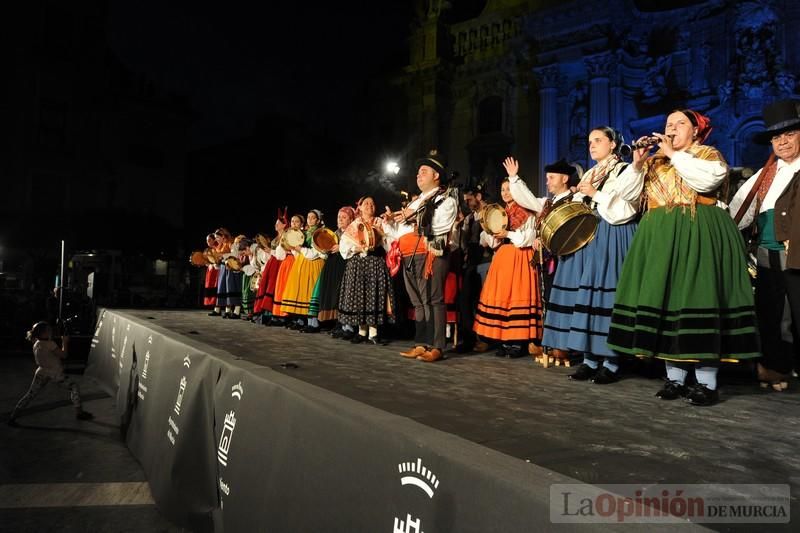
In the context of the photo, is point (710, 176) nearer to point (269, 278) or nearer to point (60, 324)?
point (269, 278)

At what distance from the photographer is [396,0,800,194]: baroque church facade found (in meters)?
14.4

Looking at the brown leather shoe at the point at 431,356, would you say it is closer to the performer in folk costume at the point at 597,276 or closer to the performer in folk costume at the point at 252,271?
the performer in folk costume at the point at 597,276

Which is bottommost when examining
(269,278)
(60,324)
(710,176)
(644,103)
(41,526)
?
(41,526)

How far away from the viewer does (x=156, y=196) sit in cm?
2533

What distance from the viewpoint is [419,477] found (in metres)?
1.44

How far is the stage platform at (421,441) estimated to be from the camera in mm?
1356

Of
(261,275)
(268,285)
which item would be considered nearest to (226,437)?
(268,285)

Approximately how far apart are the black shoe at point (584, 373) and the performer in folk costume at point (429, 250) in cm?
119

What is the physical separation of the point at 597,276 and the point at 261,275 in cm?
612

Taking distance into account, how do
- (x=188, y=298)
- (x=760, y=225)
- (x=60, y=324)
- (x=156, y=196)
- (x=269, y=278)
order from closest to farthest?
(x=760, y=225)
(x=269, y=278)
(x=60, y=324)
(x=188, y=298)
(x=156, y=196)

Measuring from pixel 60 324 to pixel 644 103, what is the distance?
54.9 feet

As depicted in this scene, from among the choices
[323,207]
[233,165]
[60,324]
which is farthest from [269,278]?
[233,165]

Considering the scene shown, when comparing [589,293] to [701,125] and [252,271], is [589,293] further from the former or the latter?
[252,271]

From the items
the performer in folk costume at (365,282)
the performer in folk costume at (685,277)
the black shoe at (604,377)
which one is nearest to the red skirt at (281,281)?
the performer in folk costume at (365,282)
